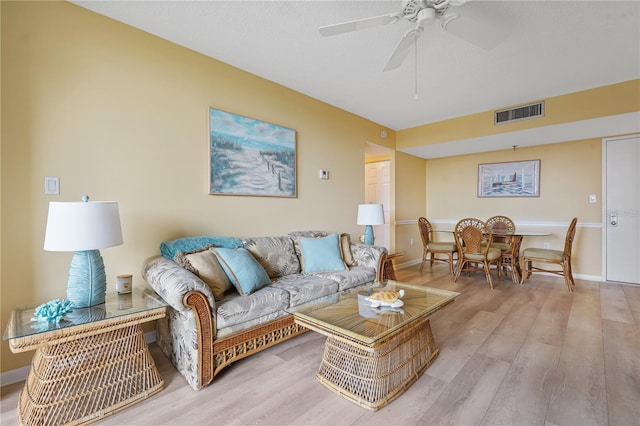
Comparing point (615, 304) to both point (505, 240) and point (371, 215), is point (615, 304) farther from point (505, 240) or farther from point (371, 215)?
point (371, 215)

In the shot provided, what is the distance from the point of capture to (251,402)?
160 cm

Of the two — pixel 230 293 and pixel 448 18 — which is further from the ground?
pixel 448 18

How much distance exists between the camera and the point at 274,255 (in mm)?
2715

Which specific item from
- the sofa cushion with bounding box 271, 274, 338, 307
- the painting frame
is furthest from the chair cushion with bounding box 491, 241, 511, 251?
the sofa cushion with bounding box 271, 274, 338, 307

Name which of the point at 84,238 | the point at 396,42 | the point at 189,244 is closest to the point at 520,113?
the point at 396,42

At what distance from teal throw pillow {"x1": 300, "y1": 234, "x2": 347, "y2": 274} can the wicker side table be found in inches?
54.9

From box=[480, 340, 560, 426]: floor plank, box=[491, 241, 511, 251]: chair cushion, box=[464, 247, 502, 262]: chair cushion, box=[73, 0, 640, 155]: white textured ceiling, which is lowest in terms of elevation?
box=[480, 340, 560, 426]: floor plank

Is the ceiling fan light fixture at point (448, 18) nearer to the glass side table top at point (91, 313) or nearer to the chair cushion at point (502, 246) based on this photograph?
the glass side table top at point (91, 313)

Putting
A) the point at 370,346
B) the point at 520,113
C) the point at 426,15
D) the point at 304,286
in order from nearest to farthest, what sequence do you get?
the point at 370,346 < the point at 426,15 < the point at 304,286 < the point at 520,113

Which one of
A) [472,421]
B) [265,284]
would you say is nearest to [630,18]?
[472,421]

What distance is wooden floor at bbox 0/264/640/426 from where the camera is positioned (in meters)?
1.47

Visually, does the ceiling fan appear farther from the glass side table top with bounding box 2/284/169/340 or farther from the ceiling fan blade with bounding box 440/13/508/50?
the glass side table top with bounding box 2/284/169/340

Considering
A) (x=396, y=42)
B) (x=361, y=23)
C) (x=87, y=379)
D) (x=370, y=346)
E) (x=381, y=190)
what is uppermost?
(x=396, y=42)

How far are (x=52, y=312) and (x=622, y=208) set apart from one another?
6.11 meters
